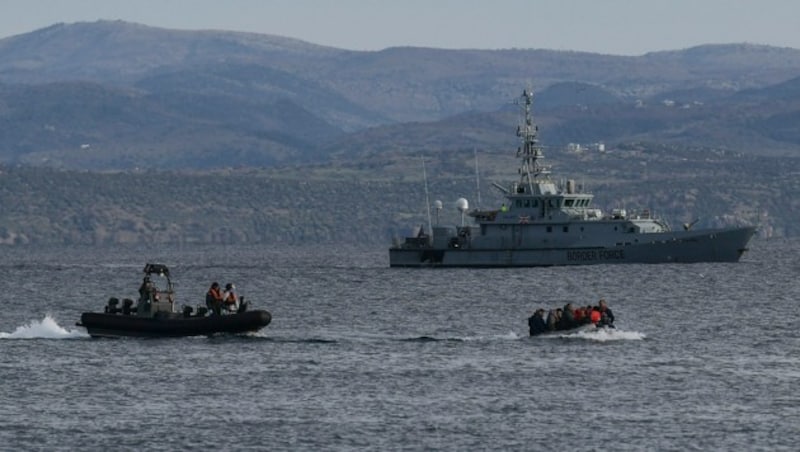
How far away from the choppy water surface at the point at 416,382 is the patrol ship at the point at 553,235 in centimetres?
4204

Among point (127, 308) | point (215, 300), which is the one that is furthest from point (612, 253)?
point (215, 300)

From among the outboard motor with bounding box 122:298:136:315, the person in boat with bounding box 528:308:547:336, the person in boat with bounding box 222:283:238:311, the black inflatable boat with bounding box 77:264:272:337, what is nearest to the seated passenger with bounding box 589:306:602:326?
the person in boat with bounding box 528:308:547:336

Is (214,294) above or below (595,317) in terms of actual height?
above

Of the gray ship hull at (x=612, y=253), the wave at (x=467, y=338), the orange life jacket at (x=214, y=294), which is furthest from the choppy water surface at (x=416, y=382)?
the gray ship hull at (x=612, y=253)

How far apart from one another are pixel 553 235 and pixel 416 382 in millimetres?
91754

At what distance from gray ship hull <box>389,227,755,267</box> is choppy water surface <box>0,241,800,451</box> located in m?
44.0

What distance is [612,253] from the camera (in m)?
172

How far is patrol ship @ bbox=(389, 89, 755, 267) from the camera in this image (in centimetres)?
16900

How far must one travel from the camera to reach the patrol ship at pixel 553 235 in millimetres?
169000

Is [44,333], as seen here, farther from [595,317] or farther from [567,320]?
[595,317]

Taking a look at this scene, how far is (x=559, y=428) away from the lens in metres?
69.0

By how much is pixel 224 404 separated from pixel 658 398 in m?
15.7

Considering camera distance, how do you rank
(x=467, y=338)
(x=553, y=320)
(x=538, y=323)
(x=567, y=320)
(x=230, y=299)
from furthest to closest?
(x=467, y=338), (x=538, y=323), (x=553, y=320), (x=230, y=299), (x=567, y=320)

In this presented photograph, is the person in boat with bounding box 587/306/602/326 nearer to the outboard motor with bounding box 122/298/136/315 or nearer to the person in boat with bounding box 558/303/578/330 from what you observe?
the person in boat with bounding box 558/303/578/330
